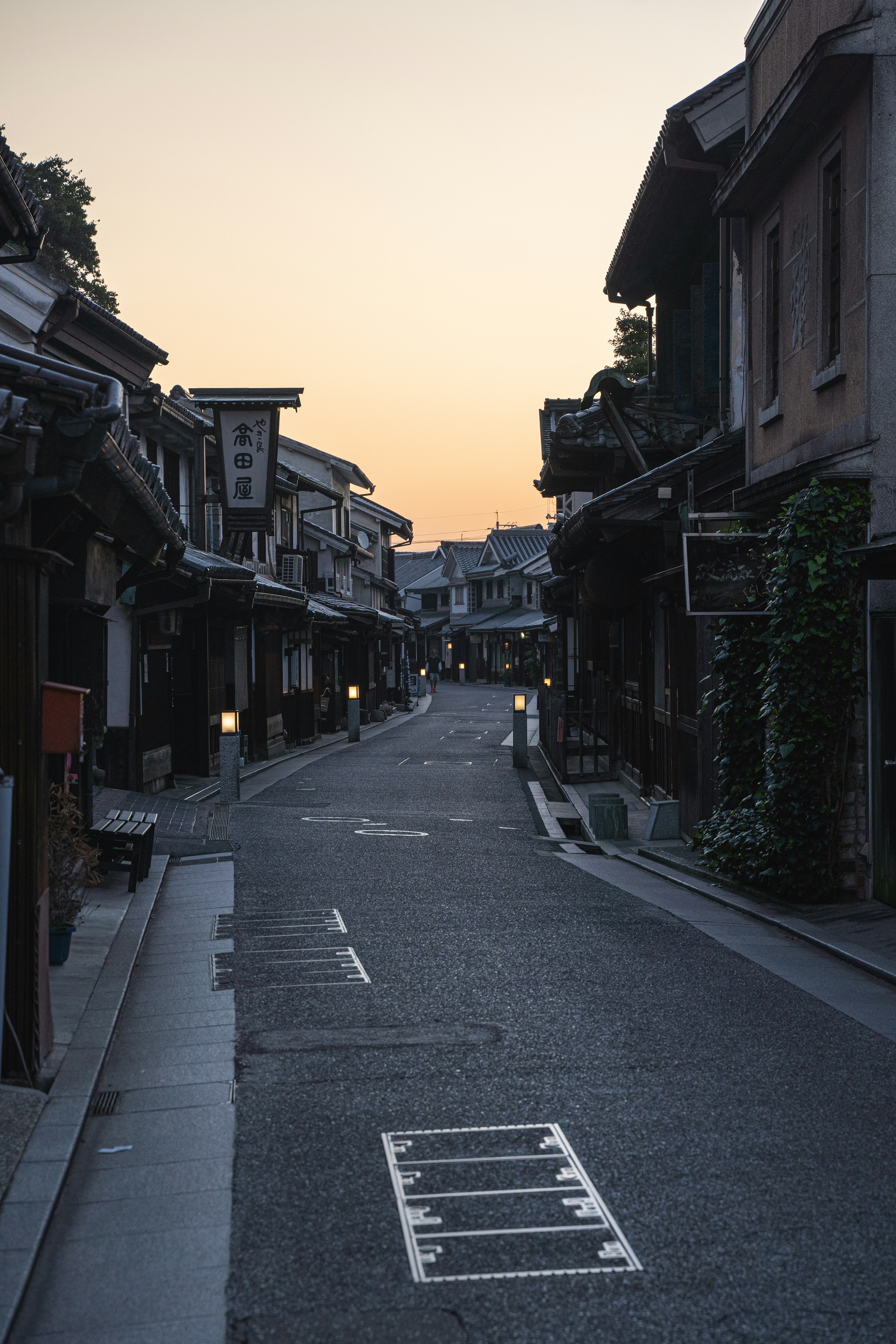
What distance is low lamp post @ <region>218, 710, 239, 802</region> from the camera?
73.9 ft

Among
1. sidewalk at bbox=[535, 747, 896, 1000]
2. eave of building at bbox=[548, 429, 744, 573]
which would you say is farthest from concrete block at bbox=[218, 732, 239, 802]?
sidewalk at bbox=[535, 747, 896, 1000]

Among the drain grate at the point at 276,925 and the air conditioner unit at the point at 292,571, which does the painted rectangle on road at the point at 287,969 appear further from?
the air conditioner unit at the point at 292,571

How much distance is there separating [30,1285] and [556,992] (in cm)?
473

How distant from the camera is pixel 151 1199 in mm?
5234

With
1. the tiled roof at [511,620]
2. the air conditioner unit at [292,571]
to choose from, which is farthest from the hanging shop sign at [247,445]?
the tiled roof at [511,620]

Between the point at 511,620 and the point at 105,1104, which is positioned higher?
the point at 511,620

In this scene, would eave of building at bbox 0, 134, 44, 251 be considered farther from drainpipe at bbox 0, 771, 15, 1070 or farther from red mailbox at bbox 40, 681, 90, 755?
drainpipe at bbox 0, 771, 15, 1070

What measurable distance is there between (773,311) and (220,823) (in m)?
11.4

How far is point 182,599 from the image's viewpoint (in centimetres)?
2141

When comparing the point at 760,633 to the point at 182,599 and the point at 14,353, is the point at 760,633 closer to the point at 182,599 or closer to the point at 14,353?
the point at 14,353

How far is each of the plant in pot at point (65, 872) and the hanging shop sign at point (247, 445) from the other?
15569 mm

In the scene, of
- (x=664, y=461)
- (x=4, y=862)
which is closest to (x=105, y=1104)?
(x=4, y=862)

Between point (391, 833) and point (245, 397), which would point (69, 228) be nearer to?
point (245, 397)

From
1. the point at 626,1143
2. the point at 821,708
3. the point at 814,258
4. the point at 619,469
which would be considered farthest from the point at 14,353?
the point at 619,469
